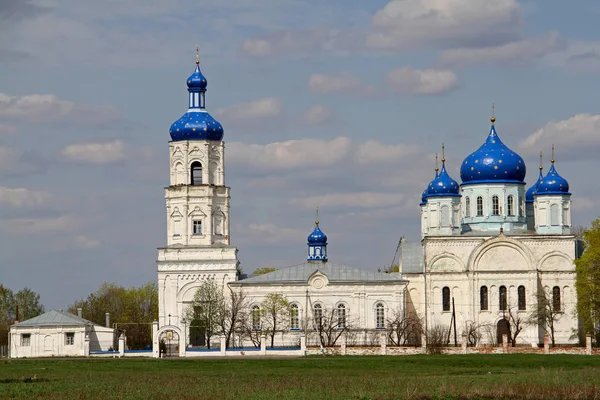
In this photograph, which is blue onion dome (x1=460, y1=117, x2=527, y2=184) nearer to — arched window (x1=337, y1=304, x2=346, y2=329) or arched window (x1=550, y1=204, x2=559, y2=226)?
arched window (x1=550, y1=204, x2=559, y2=226)

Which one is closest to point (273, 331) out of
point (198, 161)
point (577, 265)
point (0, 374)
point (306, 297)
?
point (306, 297)

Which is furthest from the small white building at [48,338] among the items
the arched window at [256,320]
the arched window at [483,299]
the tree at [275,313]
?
the arched window at [483,299]

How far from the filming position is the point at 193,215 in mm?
73375

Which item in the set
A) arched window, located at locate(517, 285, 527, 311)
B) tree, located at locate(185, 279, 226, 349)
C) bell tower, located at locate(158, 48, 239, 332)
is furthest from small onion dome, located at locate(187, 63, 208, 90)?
arched window, located at locate(517, 285, 527, 311)

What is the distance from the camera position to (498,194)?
74.1 meters

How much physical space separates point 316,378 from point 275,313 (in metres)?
29.9

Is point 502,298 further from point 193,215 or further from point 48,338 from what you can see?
point 48,338

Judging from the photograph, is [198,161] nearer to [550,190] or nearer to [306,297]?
[306,297]

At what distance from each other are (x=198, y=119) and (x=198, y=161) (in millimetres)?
2264

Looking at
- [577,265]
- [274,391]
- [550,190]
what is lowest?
[274,391]

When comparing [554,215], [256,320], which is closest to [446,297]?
[554,215]

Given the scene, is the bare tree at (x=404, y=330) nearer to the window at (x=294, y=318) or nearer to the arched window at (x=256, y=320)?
the window at (x=294, y=318)

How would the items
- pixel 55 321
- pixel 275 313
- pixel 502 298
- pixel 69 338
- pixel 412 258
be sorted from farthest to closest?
pixel 412 258
pixel 502 298
pixel 275 313
pixel 55 321
pixel 69 338

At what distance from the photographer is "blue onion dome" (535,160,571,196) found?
73.6 meters
